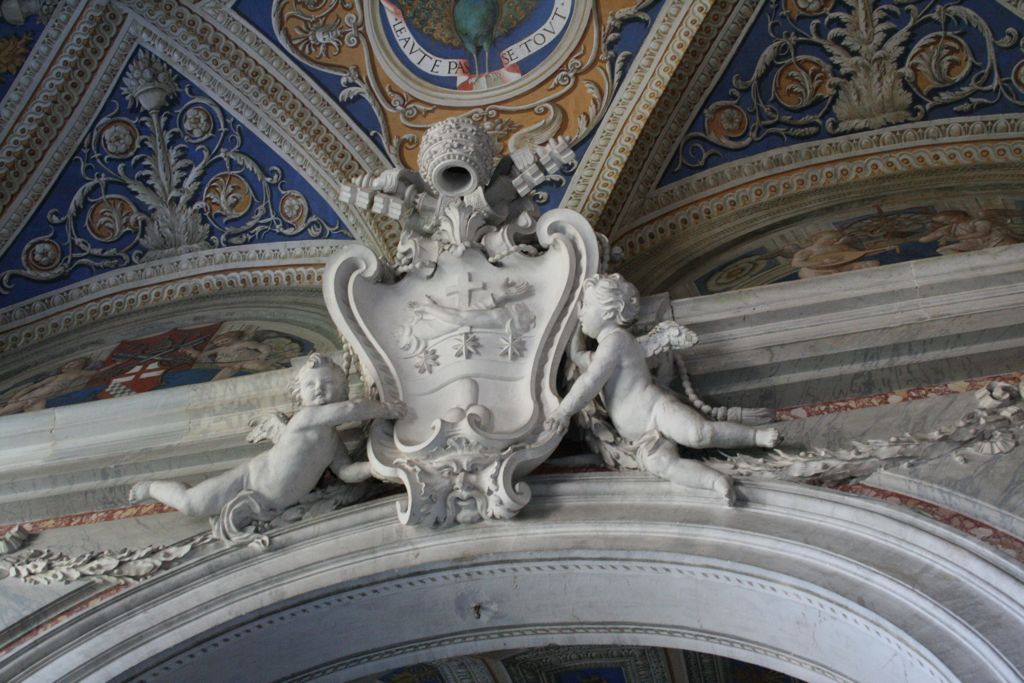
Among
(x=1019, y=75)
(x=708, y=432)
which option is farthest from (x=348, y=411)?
(x=1019, y=75)

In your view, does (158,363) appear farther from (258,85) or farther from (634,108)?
(634,108)

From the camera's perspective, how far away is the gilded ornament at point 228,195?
809 centimetres

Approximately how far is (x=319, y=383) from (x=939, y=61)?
11.9 ft

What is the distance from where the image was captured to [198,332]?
25.2ft

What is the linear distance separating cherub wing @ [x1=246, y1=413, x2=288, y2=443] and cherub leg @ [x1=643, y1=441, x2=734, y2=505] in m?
1.28

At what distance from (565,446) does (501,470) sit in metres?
0.42

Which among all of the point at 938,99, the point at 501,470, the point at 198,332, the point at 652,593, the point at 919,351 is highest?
the point at 938,99

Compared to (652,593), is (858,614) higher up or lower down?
lower down

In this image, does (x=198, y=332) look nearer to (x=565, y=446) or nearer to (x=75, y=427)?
(x=75, y=427)

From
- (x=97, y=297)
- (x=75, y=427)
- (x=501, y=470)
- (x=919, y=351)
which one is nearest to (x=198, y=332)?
(x=97, y=297)

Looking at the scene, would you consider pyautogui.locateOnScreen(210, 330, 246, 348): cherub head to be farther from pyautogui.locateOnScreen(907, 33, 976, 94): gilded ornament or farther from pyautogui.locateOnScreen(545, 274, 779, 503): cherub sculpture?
pyautogui.locateOnScreen(907, 33, 976, 94): gilded ornament

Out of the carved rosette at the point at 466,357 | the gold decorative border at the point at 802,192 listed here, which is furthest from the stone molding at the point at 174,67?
the carved rosette at the point at 466,357

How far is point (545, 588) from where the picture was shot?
5531mm

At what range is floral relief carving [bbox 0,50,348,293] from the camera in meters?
8.05
